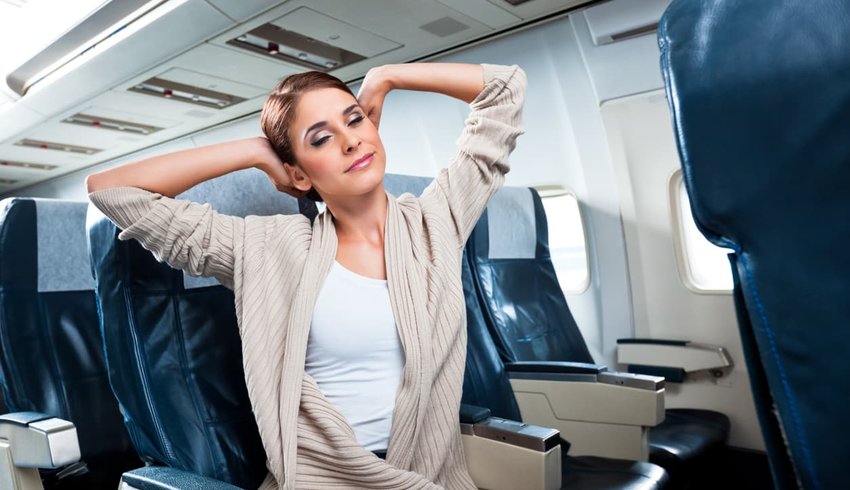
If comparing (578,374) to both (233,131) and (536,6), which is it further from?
(233,131)

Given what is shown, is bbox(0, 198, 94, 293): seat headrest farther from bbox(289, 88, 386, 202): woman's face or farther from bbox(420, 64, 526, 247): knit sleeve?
bbox(420, 64, 526, 247): knit sleeve

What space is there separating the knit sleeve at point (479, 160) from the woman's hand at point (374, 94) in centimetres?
23

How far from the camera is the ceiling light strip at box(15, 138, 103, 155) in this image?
5918 millimetres

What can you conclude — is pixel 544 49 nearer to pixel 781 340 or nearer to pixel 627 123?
pixel 627 123

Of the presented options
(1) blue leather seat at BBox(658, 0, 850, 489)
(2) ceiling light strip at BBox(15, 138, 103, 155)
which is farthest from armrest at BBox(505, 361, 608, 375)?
(2) ceiling light strip at BBox(15, 138, 103, 155)

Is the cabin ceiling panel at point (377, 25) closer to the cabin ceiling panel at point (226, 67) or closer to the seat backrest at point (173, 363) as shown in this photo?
the cabin ceiling panel at point (226, 67)

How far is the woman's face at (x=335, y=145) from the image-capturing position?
4.51ft

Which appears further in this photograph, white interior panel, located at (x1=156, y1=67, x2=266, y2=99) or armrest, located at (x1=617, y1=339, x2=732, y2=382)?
white interior panel, located at (x1=156, y1=67, x2=266, y2=99)

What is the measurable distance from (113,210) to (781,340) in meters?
1.27

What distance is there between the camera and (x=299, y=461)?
129cm

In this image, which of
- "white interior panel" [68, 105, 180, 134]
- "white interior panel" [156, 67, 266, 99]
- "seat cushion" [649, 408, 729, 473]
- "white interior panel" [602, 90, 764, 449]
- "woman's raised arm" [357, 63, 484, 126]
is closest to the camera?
"woman's raised arm" [357, 63, 484, 126]

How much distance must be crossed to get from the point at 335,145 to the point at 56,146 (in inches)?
235

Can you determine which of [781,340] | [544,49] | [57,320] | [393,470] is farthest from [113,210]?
[544,49]

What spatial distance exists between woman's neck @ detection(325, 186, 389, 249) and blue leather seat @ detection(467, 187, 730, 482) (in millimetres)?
1256
